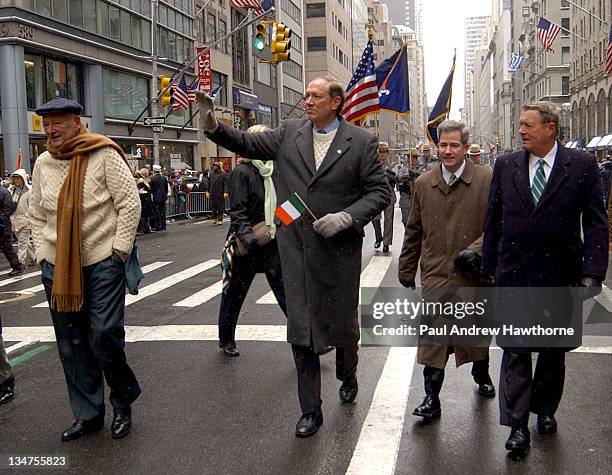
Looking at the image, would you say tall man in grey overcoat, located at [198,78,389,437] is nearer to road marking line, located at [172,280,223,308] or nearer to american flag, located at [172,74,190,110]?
road marking line, located at [172,280,223,308]

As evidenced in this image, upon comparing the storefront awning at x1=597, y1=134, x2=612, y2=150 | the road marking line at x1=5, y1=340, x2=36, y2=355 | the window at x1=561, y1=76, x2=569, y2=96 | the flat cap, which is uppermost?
the window at x1=561, y1=76, x2=569, y2=96

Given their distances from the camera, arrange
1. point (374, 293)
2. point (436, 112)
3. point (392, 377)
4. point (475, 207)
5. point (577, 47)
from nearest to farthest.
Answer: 1. point (475, 207)
2. point (392, 377)
3. point (374, 293)
4. point (436, 112)
5. point (577, 47)

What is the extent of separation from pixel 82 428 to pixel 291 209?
1.91 m

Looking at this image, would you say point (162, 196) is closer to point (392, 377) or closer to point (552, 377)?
point (392, 377)

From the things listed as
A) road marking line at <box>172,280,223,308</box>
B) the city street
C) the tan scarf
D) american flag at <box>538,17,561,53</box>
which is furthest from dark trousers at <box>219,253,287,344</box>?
american flag at <box>538,17,561,53</box>

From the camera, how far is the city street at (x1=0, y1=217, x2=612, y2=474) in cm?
414

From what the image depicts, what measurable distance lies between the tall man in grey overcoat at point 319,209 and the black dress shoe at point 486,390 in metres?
1.23

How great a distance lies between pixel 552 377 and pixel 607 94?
5933 cm

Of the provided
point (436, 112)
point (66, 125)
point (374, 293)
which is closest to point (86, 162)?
point (66, 125)

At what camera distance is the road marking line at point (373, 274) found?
9.45 meters

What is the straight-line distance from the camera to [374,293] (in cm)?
942

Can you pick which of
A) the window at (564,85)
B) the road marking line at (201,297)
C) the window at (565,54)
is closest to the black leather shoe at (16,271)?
the road marking line at (201,297)

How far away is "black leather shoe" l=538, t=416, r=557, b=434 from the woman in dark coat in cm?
270

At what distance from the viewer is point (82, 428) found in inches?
184
